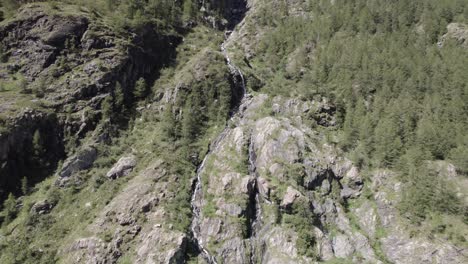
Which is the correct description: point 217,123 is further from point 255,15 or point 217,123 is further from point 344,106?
point 255,15

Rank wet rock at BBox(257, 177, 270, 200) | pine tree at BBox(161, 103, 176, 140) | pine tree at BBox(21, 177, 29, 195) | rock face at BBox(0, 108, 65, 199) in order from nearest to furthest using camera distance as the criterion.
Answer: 1. wet rock at BBox(257, 177, 270, 200)
2. pine tree at BBox(21, 177, 29, 195)
3. rock face at BBox(0, 108, 65, 199)
4. pine tree at BBox(161, 103, 176, 140)

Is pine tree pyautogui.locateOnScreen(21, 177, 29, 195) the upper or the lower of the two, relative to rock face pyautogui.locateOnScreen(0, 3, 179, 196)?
lower

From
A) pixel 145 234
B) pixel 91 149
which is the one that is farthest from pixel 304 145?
pixel 91 149

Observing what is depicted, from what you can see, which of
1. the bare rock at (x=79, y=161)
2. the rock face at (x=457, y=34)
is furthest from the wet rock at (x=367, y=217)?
the rock face at (x=457, y=34)

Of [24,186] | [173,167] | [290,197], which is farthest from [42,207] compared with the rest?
[290,197]

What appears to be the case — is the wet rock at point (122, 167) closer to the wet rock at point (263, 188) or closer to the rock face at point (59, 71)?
the rock face at point (59, 71)

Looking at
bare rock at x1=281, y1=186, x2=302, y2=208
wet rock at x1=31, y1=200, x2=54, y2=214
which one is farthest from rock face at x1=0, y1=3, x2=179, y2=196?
bare rock at x1=281, y1=186, x2=302, y2=208

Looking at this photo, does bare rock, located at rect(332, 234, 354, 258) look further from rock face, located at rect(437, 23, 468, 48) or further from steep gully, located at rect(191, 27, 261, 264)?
rock face, located at rect(437, 23, 468, 48)

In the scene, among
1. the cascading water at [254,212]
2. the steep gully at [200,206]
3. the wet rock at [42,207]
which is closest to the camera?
the steep gully at [200,206]

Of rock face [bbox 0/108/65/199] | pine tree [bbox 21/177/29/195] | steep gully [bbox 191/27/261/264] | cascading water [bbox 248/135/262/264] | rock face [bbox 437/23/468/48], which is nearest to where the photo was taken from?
steep gully [bbox 191/27/261/264]
